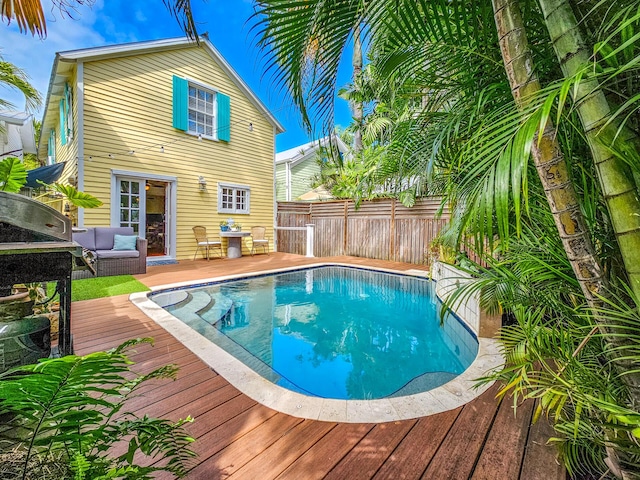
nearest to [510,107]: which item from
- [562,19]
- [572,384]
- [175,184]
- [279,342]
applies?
[562,19]

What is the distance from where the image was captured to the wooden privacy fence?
7.18m

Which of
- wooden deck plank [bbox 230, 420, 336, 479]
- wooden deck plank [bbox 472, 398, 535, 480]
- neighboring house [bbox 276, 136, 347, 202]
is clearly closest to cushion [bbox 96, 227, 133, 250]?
wooden deck plank [bbox 230, 420, 336, 479]

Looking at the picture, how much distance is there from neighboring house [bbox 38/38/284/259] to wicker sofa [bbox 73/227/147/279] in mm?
597

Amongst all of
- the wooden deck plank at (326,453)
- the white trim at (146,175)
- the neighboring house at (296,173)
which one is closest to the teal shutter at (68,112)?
the white trim at (146,175)

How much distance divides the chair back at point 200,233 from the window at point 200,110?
2.64 m

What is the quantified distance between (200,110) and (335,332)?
7.55 metres

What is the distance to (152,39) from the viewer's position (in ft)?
22.8

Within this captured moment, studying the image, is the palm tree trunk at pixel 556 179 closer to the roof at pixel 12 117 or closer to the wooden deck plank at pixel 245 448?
the wooden deck plank at pixel 245 448

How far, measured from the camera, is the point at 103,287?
4.64 meters

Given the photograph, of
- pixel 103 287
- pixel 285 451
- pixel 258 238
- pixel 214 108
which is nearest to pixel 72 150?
pixel 214 108

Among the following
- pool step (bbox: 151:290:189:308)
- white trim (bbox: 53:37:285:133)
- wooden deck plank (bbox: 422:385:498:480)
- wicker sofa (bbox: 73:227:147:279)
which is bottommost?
wooden deck plank (bbox: 422:385:498:480)

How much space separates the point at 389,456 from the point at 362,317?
2821 millimetres

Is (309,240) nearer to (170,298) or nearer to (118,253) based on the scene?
(118,253)

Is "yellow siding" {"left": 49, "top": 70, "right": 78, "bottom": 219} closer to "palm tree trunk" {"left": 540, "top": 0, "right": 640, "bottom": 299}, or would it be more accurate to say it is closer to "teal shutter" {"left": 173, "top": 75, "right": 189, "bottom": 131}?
"teal shutter" {"left": 173, "top": 75, "right": 189, "bottom": 131}
